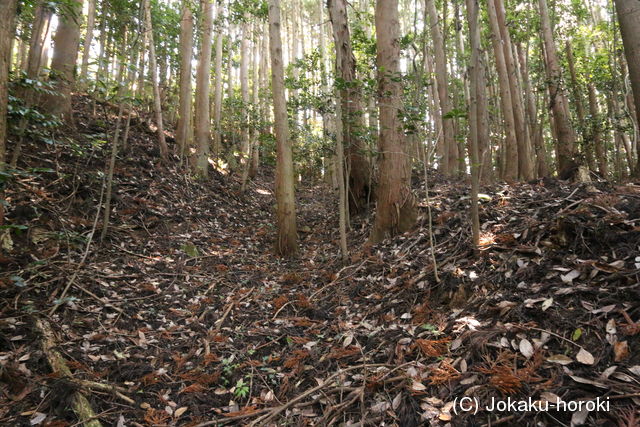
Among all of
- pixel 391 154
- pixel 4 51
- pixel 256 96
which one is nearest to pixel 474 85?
pixel 391 154

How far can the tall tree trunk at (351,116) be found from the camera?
6.49 meters

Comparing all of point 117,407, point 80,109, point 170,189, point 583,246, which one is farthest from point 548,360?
point 80,109

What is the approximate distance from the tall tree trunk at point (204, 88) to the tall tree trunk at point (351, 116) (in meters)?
4.29

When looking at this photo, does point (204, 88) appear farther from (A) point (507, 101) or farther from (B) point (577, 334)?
(B) point (577, 334)

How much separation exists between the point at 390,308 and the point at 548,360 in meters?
1.66

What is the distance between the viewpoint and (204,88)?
1041cm

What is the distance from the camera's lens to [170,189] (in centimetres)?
775

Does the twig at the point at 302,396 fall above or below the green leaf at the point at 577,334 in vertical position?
below

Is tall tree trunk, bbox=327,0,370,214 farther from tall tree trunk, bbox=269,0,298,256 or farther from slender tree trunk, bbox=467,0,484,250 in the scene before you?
slender tree trunk, bbox=467,0,484,250

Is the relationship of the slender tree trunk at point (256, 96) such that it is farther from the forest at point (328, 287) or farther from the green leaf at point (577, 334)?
the green leaf at point (577, 334)

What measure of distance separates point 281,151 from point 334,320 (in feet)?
11.1

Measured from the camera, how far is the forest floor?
2.21m

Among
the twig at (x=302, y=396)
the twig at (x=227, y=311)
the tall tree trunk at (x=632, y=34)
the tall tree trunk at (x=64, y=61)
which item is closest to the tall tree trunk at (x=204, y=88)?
the tall tree trunk at (x=64, y=61)

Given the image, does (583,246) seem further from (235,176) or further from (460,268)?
(235,176)
